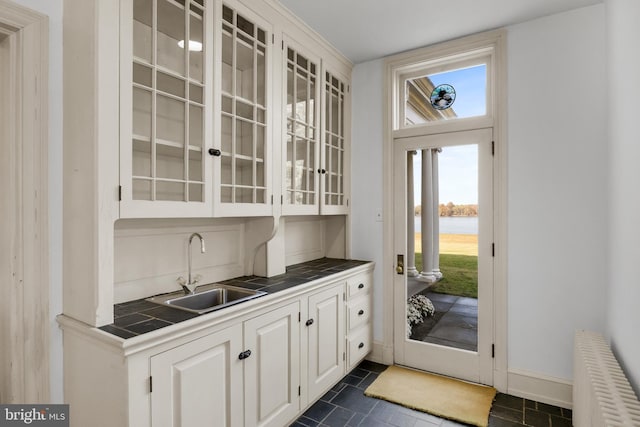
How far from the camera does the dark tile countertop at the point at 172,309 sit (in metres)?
1.44

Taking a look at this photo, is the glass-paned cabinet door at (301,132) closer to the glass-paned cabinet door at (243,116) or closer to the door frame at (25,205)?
the glass-paned cabinet door at (243,116)

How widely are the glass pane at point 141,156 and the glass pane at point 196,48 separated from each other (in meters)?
0.48

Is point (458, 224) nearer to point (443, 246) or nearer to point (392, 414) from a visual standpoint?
point (443, 246)

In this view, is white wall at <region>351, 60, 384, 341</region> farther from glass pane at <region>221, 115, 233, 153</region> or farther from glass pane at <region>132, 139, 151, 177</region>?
glass pane at <region>132, 139, 151, 177</region>

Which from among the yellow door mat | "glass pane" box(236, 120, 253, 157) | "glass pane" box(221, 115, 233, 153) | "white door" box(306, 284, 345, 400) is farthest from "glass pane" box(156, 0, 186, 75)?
the yellow door mat

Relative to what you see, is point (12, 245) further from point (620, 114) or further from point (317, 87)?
point (620, 114)

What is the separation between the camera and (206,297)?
2.15 meters

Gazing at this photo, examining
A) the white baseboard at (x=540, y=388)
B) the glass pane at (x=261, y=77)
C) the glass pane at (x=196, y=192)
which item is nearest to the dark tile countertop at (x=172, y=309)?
the glass pane at (x=196, y=192)

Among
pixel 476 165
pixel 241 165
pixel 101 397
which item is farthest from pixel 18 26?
pixel 476 165

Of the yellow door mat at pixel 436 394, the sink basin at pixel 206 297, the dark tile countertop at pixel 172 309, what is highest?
the dark tile countertop at pixel 172 309

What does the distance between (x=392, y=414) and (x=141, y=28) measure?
2823 millimetres

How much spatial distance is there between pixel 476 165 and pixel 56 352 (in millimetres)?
2963

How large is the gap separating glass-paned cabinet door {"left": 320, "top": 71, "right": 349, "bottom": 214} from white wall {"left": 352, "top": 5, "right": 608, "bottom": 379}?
1.37 m

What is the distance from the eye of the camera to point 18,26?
4.77ft
